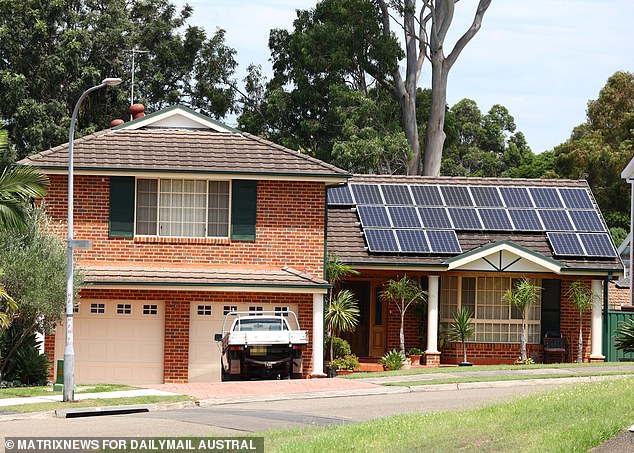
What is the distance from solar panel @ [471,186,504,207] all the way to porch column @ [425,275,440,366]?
3.76 metres

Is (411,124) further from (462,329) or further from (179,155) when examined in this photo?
(179,155)

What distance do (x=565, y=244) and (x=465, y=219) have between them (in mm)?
2930

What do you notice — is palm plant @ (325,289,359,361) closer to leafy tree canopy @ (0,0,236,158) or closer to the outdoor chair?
the outdoor chair

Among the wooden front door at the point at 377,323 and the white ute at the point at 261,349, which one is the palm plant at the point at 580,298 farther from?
the white ute at the point at 261,349

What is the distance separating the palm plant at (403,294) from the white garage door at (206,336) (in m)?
4.01

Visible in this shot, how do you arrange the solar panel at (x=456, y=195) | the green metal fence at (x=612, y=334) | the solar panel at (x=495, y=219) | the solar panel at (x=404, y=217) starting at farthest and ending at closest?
the solar panel at (x=456, y=195), the solar panel at (x=495, y=219), the solar panel at (x=404, y=217), the green metal fence at (x=612, y=334)

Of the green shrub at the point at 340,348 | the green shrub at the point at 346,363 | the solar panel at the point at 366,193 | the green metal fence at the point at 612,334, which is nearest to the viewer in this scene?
the green shrub at the point at 346,363

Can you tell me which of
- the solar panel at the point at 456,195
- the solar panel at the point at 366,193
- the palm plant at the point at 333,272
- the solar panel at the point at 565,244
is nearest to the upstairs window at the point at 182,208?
the palm plant at the point at 333,272

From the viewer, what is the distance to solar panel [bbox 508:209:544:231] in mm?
34312

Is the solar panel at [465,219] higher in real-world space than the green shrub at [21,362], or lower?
higher

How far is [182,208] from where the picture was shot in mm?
30484

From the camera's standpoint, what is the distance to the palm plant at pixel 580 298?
32.5 m

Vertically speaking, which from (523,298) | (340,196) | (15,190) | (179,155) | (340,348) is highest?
(179,155)

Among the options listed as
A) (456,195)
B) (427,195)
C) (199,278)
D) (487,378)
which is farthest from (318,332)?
(456,195)
